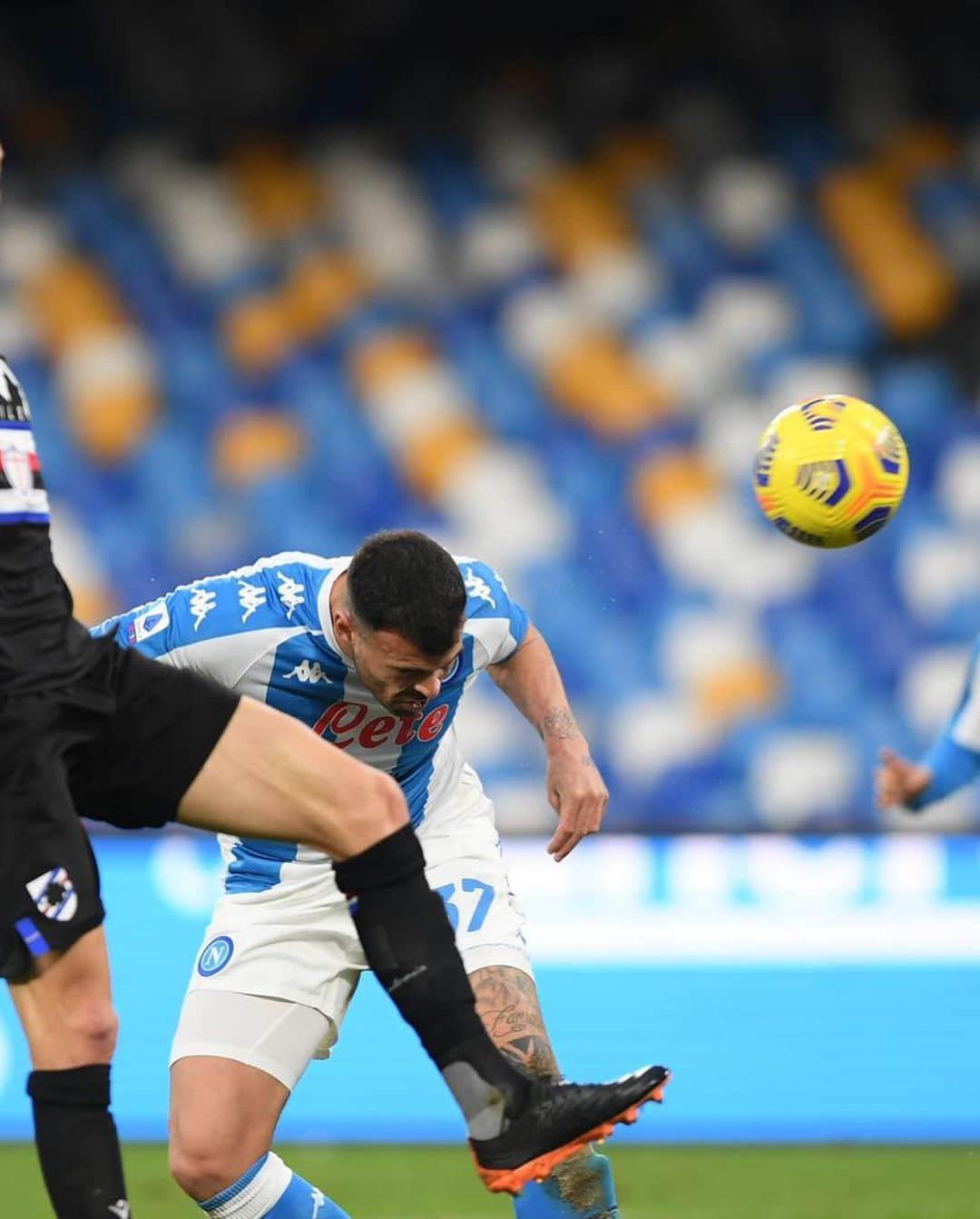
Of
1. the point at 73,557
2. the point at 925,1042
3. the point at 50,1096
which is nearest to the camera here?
the point at 50,1096

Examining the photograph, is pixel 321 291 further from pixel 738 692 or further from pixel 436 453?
pixel 738 692

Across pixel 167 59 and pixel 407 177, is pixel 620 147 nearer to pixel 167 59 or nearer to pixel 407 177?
pixel 407 177

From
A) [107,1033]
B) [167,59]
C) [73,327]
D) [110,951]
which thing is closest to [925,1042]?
[110,951]

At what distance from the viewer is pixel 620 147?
30.0 feet

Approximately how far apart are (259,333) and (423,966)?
20.4ft

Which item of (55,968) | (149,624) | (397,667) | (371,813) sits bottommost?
(55,968)

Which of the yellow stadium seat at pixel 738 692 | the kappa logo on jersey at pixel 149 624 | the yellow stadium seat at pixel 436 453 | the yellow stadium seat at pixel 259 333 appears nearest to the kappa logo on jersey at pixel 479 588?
the kappa logo on jersey at pixel 149 624

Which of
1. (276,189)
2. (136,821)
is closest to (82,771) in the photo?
(136,821)

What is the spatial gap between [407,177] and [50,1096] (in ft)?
22.3

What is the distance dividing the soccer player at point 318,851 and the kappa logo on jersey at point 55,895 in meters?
0.66

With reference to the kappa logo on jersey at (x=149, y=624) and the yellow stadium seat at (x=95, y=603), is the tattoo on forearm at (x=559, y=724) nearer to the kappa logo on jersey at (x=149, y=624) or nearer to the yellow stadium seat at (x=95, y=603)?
the kappa logo on jersey at (x=149, y=624)

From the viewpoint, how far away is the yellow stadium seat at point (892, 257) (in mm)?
8953

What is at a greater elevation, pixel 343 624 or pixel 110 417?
pixel 110 417

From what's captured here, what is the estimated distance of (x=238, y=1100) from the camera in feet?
12.8
